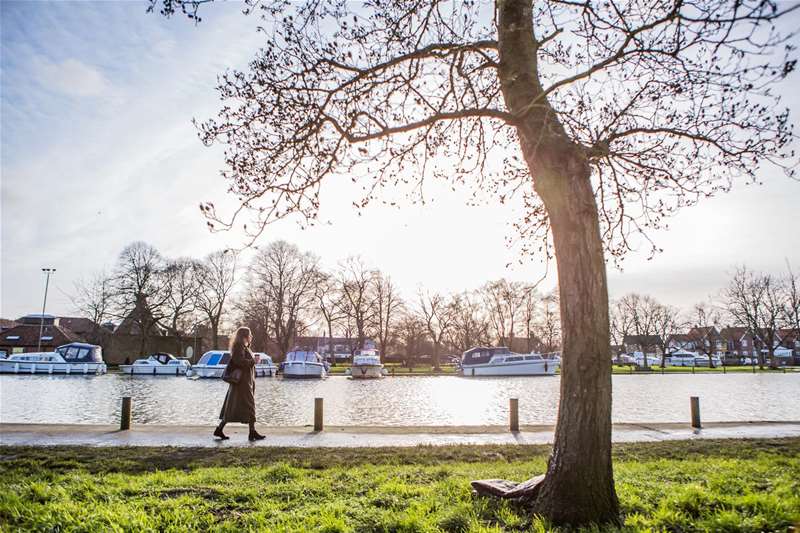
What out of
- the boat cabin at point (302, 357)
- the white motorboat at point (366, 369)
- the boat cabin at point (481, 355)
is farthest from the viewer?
the boat cabin at point (481, 355)

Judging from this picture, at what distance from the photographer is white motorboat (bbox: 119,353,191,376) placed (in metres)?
43.6

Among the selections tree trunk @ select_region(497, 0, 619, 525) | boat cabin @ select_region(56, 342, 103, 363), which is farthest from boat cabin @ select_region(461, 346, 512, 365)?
tree trunk @ select_region(497, 0, 619, 525)

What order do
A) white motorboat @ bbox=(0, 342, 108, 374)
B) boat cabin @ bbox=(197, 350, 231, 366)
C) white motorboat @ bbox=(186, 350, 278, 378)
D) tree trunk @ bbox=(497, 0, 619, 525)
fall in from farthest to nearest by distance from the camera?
white motorboat @ bbox=(0, 342, 108, 374) → boat cabin @ bbox=(197, 350, 231, 366) → white motorboat @ bbox=(186, 350, 278, 378) → tree trunk @ bbox=(497, 0, 619, 525)

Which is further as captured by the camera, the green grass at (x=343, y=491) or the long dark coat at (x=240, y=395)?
the long dark coat at (x=240, y=395)

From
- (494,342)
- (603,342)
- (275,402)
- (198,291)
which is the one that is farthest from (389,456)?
(494,342)

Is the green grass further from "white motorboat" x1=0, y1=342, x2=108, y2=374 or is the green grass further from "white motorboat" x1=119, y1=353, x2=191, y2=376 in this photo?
"white motorboat" x1=0, y1=342, x2=108, y2=374

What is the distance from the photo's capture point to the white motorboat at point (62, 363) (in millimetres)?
41719

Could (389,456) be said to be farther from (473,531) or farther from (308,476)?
(473,531)

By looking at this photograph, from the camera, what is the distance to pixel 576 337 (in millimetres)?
4367

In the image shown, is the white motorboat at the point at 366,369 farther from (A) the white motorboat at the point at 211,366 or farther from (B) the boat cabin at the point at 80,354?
(B) the boat cabin at the point at 80,354

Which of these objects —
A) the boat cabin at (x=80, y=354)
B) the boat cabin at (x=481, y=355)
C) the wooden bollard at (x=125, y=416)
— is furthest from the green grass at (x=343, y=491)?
the boat cabin at (x=80, y=354)

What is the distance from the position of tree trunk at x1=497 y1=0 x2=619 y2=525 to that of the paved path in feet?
17.8

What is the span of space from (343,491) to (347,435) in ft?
18.1

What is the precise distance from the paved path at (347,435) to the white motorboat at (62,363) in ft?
115
